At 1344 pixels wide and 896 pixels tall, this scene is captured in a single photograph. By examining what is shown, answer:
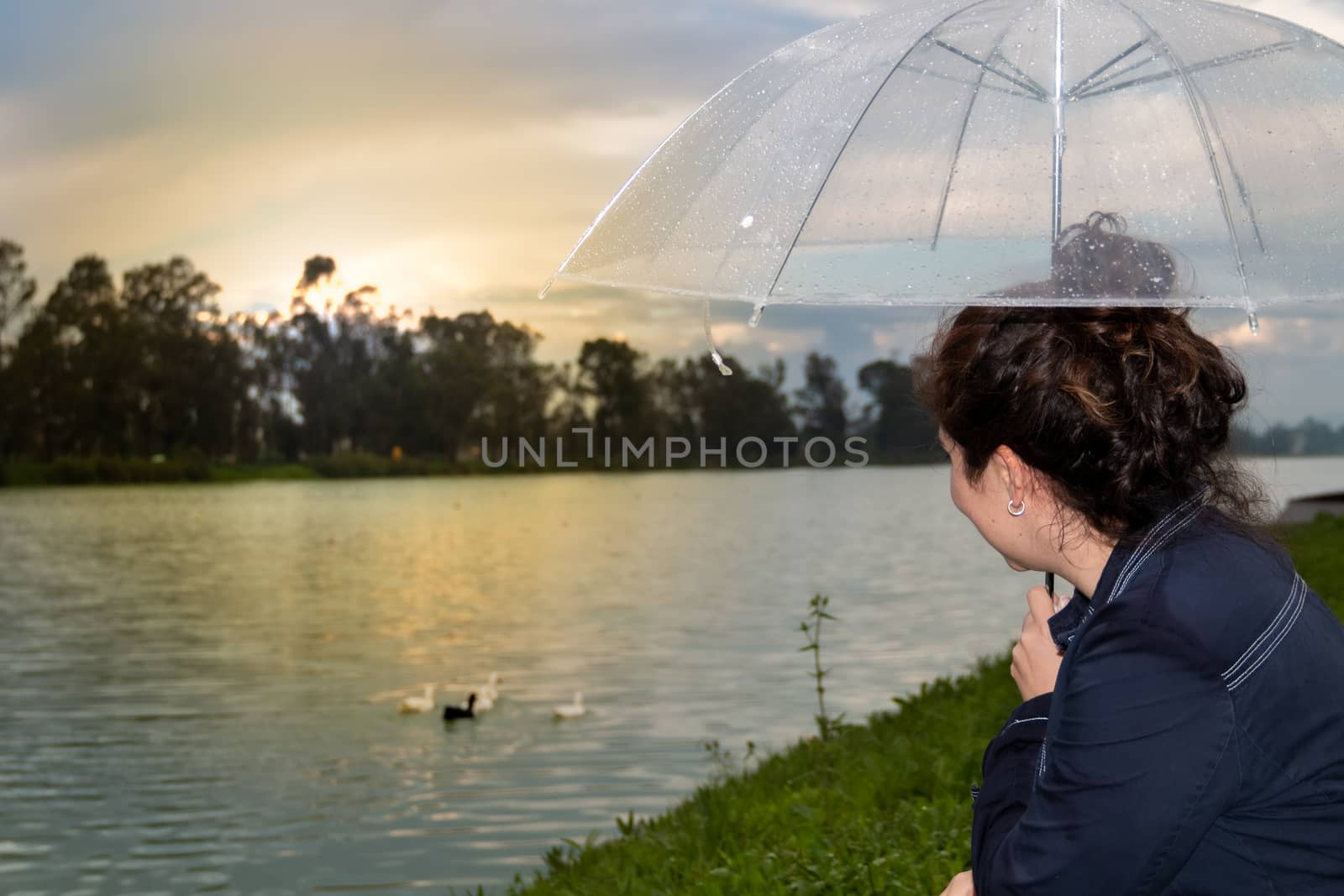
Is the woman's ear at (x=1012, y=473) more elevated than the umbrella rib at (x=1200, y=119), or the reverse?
the umbrella rib at (x=1200, y=119)

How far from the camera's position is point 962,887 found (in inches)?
75.1

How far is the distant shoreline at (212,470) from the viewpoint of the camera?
79.9m

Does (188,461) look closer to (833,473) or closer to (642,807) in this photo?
(833,473)

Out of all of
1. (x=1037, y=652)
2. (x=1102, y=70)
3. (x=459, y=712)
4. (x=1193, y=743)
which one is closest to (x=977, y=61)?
(x=1102, y=70)

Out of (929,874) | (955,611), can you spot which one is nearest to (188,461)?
(955,611)

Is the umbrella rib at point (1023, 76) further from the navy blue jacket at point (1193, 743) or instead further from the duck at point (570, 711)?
the duck at point (570, 711)

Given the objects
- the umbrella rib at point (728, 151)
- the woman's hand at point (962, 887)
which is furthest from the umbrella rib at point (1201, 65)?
the woman's hand at point (962, 887)

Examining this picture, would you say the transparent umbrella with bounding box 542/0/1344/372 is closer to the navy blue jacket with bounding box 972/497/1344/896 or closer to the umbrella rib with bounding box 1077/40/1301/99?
Answer: the umbrella rib with bounding box 1077/40/1301/99

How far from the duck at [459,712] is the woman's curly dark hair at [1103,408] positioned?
32.0ft

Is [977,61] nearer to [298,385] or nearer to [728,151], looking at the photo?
[728,151]

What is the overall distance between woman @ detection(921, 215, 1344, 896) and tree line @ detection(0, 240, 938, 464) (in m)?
63.8

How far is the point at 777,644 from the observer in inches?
593

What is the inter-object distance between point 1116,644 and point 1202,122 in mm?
1431

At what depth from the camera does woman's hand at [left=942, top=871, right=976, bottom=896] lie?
6.18ft
